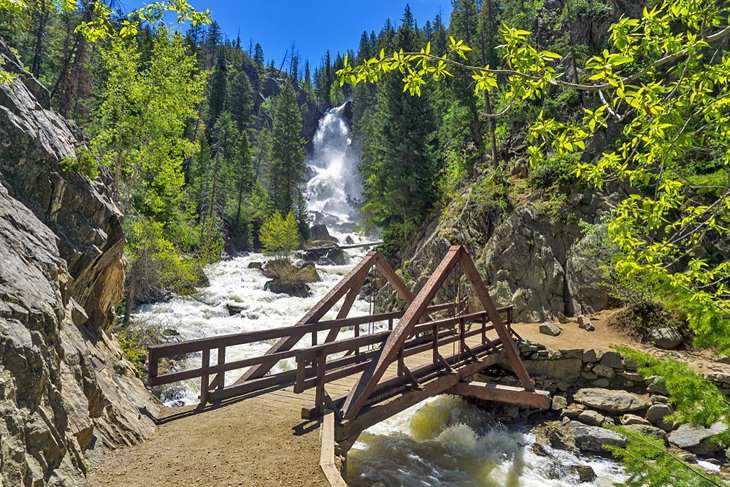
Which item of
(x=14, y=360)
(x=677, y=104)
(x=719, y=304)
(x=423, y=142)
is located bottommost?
(x=14, y=360)

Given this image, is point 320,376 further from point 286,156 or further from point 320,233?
point 320,233

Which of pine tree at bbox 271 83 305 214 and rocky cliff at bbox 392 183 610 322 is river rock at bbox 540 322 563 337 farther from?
pine tree at bbox 271 83 305 214

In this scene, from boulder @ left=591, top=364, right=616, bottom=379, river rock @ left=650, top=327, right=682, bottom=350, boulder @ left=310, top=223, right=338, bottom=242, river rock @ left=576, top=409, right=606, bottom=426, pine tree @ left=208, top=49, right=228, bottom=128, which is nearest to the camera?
river rock @ left=576, top=409, right=606, bottom=426

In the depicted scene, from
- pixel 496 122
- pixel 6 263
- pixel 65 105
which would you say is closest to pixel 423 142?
pixel 496 122

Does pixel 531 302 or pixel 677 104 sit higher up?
pixel 677 104

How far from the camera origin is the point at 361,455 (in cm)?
891

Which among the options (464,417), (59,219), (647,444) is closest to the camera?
(647,444)

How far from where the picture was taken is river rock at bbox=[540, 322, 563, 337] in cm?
1324

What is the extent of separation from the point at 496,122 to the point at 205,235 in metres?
25.5

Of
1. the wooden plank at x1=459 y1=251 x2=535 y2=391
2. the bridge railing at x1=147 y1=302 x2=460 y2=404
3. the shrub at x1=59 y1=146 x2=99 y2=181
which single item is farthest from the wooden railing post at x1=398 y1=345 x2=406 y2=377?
the shrub at x1=59 y1=146 x2=99 y2=181

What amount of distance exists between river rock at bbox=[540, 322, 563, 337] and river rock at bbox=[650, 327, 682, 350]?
8.80 feet

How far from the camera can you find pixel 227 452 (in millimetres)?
4711

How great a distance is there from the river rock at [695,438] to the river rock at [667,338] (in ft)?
8.94

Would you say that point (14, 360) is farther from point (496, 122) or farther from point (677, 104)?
point (496, 122)
